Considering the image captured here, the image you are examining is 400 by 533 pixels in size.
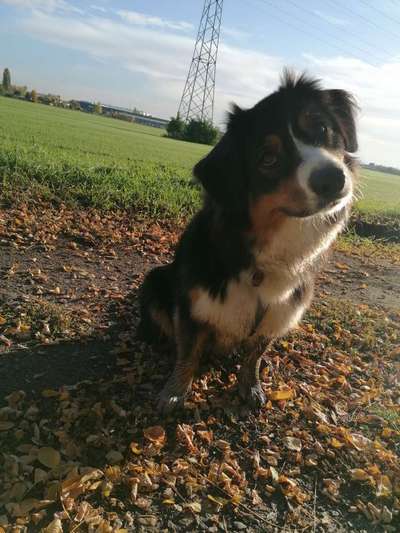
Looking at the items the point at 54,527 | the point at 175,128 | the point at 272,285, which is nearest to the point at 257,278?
the point at 272,285

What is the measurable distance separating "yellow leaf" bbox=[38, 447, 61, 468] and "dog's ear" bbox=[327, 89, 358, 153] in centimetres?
285

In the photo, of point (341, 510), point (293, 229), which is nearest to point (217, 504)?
point (341, 510)

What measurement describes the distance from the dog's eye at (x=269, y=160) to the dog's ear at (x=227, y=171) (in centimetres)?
14

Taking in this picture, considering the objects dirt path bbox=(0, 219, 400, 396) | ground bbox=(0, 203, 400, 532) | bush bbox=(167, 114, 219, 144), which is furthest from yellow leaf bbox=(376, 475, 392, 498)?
bush bbox=(167, 114, 219, 144)

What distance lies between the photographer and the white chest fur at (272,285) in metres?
2.93

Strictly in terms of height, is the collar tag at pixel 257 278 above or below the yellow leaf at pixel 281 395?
above

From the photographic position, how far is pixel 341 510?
2.76 meters

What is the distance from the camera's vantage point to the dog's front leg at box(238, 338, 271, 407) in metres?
3.53

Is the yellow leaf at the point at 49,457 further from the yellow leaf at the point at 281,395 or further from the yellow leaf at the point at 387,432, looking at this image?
the yellow leaf at the point at 387,432

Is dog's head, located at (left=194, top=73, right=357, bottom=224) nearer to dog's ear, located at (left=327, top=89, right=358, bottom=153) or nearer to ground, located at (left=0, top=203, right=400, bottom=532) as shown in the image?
dog's ear, located at (left=327, top=89, right=358, bottom=153)

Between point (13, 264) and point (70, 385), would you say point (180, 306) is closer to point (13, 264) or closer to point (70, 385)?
point (70, 385)

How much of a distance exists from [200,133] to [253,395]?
1612 inches

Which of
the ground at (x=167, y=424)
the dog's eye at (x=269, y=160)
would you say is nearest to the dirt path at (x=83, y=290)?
the ground at (x=167, y=424)

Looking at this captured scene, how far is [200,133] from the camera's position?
138 ft
